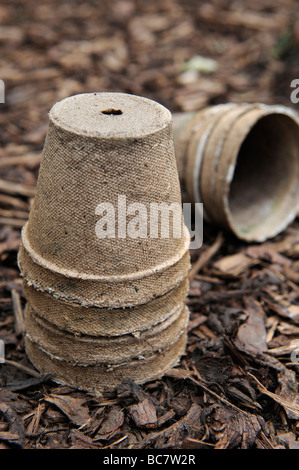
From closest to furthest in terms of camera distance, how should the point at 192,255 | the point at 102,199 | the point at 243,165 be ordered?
the point at 102,199 < the point at 192,255 < the point at 243,165

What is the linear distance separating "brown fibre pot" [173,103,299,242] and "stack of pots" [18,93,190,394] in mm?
1327

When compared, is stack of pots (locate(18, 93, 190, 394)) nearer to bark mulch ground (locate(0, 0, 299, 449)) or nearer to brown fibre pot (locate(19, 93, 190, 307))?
brown fibre pot (locate(19, 93, 190, 307))

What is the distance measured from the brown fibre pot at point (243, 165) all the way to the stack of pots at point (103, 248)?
1327 millimetres

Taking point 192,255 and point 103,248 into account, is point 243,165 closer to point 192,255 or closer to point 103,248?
point 192,255

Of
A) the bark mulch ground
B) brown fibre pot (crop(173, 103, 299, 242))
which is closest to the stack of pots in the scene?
the bark mulch ground

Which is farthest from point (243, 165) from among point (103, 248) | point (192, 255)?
point (103, 248)

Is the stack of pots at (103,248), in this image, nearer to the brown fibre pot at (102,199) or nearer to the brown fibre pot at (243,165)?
the brown fibre pot at (102,199)

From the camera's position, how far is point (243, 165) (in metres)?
4.52

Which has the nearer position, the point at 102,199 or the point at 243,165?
the point at 102,199

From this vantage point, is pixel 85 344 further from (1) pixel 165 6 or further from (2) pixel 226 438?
(1) pixel 165 6

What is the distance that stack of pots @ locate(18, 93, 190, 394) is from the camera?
2.22 metres

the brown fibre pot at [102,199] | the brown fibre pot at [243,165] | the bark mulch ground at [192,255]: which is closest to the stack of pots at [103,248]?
the brown fibre pot at [102,199]

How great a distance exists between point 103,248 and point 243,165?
2.52 metres

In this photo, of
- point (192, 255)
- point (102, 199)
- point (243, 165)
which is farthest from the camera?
point (243, 165)
